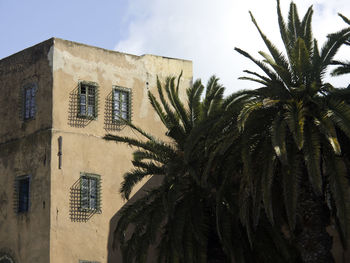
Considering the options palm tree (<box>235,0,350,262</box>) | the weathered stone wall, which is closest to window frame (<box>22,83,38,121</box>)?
the weathered stone wall

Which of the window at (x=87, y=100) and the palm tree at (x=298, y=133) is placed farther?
the window at (x=87, y=100)

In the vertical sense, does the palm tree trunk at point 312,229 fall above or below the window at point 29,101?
below

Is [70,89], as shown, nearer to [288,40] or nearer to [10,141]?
[10,141]

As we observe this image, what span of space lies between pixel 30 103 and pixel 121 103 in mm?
3398

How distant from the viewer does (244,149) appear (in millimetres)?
21953

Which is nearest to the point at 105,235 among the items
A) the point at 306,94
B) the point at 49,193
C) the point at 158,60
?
the point at 49,193

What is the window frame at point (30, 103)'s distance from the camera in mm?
32469

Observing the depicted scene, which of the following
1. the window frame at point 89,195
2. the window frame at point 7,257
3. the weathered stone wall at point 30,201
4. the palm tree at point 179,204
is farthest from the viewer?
the window frame at point 7,257

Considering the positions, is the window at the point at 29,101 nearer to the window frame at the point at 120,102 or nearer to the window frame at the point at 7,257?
the window frame at the point at 120,102

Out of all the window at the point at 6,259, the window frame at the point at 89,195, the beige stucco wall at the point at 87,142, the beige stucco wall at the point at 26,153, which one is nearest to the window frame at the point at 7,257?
the window at the point at 6,259

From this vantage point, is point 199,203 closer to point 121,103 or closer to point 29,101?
point 121,103

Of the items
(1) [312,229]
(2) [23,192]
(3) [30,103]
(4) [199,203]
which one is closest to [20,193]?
(2) [23,192]

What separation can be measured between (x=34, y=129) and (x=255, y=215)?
41.9 ft

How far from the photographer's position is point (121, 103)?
3356 centimetres
